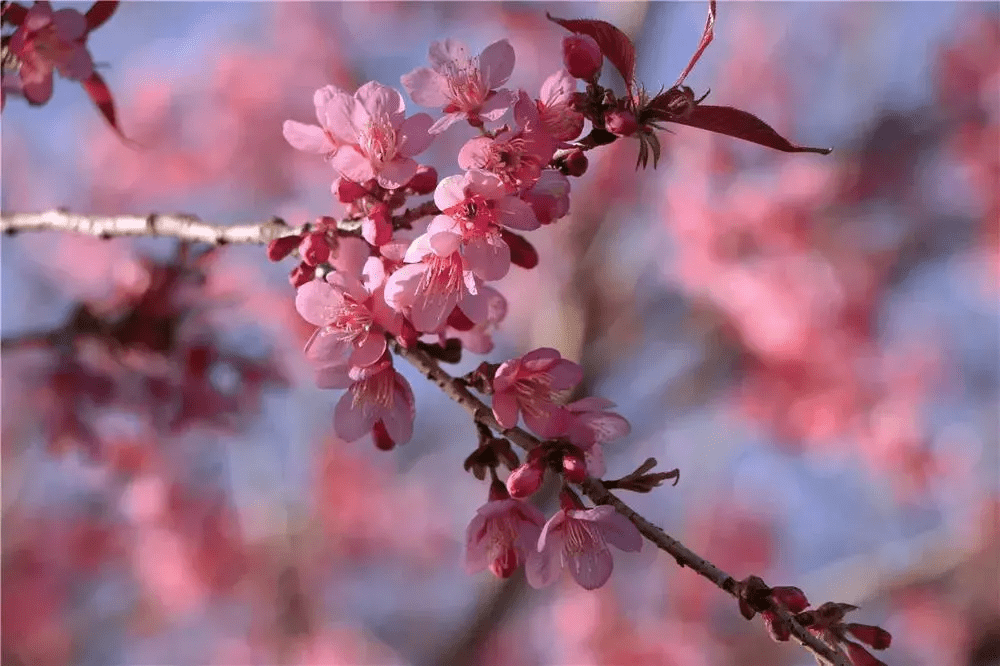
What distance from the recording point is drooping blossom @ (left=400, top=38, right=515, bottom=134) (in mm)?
849

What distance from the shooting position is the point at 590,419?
88 centimetres

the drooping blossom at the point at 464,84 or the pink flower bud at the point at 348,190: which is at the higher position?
the drooping blossom at the point at 464,84

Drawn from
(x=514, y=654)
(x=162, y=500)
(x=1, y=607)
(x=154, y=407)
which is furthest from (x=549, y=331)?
(x=1, y=607)

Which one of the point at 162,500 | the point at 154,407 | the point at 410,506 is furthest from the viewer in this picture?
the point at 410,506

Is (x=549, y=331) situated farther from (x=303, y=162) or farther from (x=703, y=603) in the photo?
(x=303, y=162)

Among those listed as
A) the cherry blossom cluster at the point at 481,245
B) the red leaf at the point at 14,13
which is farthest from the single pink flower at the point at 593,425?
the red leaf at the point at 14,13

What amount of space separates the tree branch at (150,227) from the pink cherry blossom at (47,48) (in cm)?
19

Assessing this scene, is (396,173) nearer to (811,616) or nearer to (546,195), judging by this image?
(546,195)

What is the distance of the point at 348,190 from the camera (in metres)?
0.88

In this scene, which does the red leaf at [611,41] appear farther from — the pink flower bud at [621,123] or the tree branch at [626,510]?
the tree branch at [626,510]

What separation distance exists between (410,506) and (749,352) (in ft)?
9.15

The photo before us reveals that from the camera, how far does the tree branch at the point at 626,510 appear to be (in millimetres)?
757

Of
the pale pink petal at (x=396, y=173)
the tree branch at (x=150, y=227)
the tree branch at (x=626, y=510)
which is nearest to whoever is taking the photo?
the tree branch at (x=626, y=510)

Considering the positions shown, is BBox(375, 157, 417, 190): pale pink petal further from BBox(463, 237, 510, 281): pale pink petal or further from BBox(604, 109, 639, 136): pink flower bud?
BBox(604, 109, 639, 136): pink flower bud
